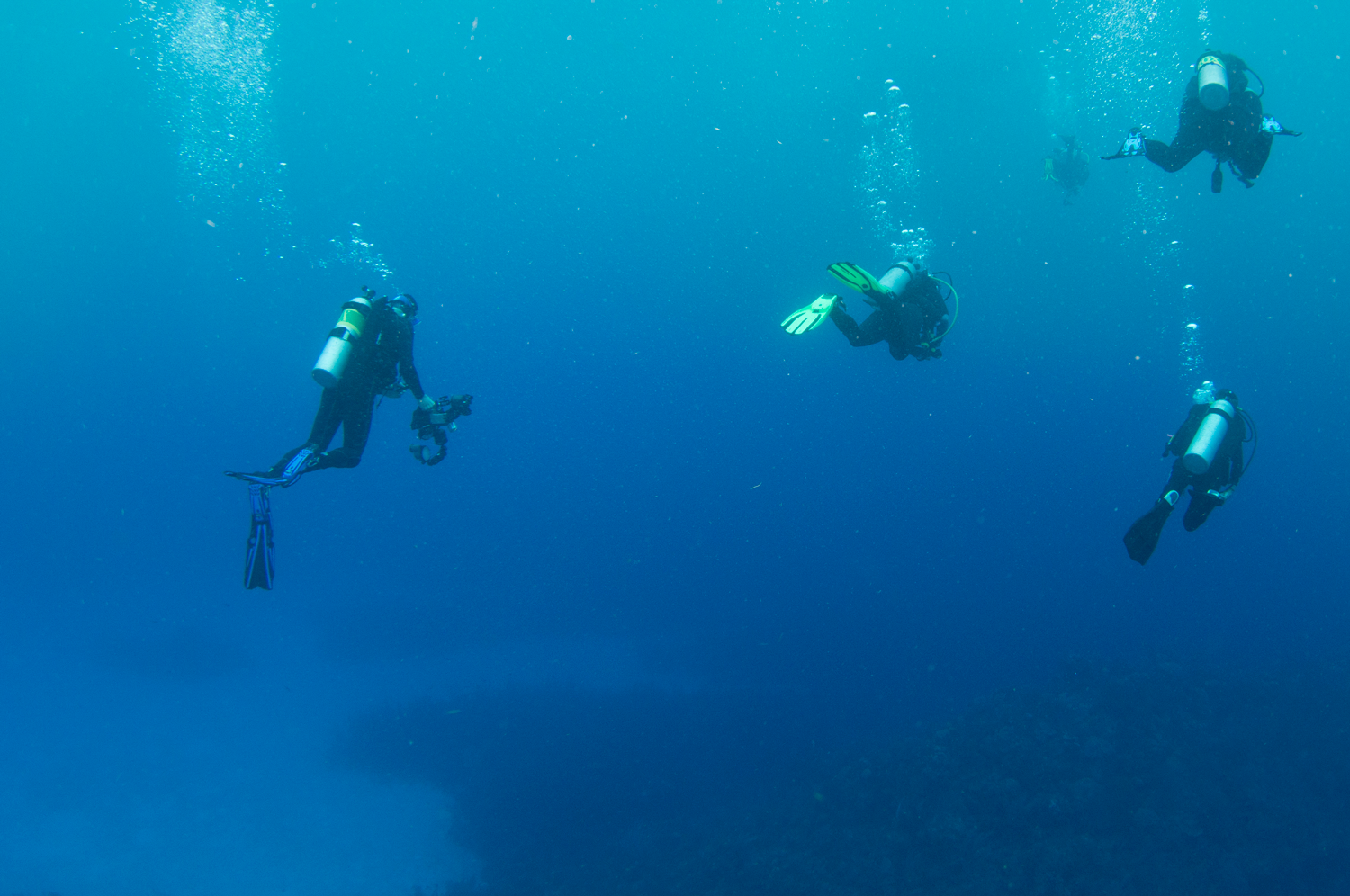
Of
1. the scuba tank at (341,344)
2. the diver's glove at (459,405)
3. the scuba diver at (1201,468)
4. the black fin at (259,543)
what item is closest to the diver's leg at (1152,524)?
the scuba diver at (1201,468)

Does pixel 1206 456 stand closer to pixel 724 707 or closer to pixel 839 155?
pixel 724 707

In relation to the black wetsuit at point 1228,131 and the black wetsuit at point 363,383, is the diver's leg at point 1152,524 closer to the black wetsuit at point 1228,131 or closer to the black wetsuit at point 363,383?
the black wetsuit at point 1228,131

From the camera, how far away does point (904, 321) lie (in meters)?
5.60

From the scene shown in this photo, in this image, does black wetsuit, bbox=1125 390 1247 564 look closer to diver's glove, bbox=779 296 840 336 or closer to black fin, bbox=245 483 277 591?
diver's glove, bbox=779 296 840 336

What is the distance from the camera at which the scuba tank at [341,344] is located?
4660 mm

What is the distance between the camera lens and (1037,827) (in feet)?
33.5

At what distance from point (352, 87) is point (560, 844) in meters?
36.7

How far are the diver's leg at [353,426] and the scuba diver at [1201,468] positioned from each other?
6.52 metres

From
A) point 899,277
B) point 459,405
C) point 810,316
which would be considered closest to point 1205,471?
point 899,277

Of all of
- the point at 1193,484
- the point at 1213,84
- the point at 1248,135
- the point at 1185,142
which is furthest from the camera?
the point at 1193,484

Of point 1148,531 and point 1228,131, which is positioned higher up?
point 1228,131

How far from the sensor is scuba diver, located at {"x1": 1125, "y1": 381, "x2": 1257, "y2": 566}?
16.9 feet

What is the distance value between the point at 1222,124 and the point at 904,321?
8.44ft

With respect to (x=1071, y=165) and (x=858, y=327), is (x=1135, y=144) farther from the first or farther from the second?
(x=1071, y=165)
